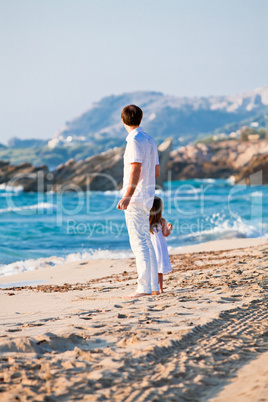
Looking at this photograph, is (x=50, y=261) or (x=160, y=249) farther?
(x=50, y=261)

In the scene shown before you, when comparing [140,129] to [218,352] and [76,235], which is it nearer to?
[218,352]

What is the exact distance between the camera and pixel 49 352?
298cm

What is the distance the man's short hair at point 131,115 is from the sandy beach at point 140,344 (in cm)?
188

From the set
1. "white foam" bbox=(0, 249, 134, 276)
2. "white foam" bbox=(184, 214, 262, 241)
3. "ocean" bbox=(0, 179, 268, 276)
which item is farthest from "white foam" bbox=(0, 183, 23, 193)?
"white foam" bbox=(0, 249, 134, 276)

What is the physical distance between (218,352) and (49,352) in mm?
1147

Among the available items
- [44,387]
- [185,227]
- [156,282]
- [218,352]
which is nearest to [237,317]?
[218,352]

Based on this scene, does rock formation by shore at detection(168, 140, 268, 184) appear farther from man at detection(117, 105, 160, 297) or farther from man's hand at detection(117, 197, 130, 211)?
man's hand at detection(117, 197, 130, 211)

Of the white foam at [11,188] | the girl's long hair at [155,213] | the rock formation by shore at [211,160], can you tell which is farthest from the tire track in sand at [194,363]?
the rock formation by shore at [211,160]

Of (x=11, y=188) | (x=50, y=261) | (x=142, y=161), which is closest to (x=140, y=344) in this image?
(x=142, y=161)

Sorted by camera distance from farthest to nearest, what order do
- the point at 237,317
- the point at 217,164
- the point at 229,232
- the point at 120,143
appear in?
the point at 120,143, the point at 217,164, the point at 229,232, the point at 237,317

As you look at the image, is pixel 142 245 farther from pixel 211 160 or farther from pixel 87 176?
pixel 211 160

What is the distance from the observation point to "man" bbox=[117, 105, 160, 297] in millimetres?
4523

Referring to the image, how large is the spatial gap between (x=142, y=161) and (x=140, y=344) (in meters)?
2.09

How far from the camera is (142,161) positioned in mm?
4594
